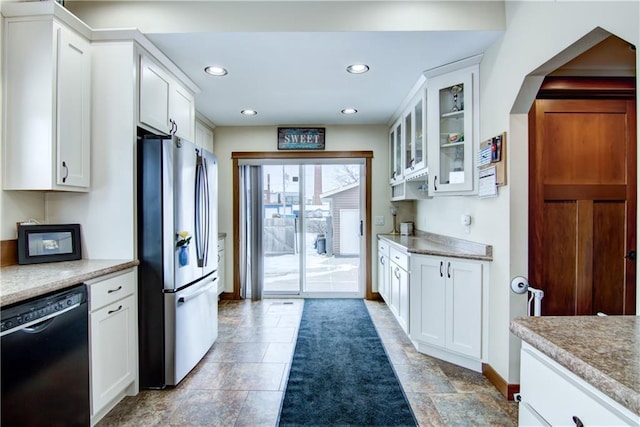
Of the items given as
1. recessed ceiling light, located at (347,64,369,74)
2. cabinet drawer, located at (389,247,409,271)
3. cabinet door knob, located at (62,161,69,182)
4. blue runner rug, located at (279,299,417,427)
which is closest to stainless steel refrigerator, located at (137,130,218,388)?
cabinet door knob, located at (62,161,69,182)

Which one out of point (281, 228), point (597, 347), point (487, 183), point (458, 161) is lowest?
point (597, 347)

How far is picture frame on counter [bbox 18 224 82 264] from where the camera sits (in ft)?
6.30

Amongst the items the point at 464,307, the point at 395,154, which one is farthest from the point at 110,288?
the point at 395,154

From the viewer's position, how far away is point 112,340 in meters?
1.94

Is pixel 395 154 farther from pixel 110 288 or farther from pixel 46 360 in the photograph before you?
pixel 46 360

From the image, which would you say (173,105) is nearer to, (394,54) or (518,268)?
(394,54)

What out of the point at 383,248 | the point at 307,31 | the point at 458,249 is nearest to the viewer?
the point at 307,31

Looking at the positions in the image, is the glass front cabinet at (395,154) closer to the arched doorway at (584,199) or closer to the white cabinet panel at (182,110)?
the arched doorway at (584,199)

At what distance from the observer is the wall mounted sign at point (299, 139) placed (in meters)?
4.44

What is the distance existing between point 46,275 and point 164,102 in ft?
4.80

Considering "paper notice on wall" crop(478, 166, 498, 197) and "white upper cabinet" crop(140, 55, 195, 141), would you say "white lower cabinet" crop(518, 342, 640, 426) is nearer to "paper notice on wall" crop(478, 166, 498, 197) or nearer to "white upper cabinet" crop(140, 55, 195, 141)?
"paper notice on wall" crop(478, 166, 498, 197)

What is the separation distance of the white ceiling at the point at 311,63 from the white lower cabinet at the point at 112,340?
1.67 m

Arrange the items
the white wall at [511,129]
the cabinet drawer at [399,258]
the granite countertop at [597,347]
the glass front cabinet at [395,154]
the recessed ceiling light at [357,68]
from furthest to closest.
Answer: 1. the glass front cabinet at [395,154]
2. the cabinet drawer at [399,258]
3. the recessed ceiling light at [357,68]
4. the white wall at [511,129]
5. the granite countertop at [597,347]

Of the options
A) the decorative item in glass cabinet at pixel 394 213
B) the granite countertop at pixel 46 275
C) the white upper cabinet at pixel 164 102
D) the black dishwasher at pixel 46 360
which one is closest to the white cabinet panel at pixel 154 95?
the white upper cabinet at pixel 164 102
